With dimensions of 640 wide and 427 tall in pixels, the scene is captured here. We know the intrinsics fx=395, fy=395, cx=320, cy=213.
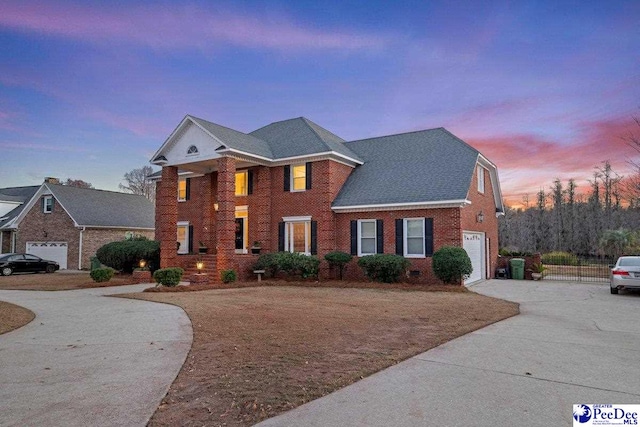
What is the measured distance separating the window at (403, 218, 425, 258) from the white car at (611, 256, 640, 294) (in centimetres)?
730

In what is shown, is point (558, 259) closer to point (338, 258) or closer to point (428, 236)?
point (428, 236)

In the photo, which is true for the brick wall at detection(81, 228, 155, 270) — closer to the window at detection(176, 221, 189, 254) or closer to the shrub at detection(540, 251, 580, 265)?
the window at detection(176, 221, 189, 254)

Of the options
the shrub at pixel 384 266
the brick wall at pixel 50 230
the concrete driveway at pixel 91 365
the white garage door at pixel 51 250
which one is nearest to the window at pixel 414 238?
the shrub at pixel 384 266

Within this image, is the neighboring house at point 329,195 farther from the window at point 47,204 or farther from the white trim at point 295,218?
the window at point 47,204

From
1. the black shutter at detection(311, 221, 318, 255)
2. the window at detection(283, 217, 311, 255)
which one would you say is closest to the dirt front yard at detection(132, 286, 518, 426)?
the black shutter at detection(311, 221, 318, 255)

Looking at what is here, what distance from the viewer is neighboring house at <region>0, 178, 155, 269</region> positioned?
2947 cm

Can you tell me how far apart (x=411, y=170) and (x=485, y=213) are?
5.32 m

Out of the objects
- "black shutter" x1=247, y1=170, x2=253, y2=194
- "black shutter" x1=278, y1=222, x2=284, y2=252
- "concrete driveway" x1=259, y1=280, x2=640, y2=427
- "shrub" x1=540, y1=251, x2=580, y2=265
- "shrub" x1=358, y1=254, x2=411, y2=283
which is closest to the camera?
"concrete driveway" x1=259, y1=280, x2=640, y2=427

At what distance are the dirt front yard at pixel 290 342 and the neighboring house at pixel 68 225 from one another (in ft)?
64.1

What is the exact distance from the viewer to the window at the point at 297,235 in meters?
20.8

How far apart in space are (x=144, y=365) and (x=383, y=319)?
5537mm

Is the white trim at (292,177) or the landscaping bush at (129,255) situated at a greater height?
the white trim at (292,177)

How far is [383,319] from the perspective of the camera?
953 centimetres

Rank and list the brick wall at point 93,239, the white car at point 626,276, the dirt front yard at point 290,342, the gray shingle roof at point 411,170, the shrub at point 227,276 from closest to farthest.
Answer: the dirt front yard at point 290,342 → the white car at point 626,276 → the shrub at point 227,276 → the gray shingle roof at point 411,170 → the brick wall at point 93,239
